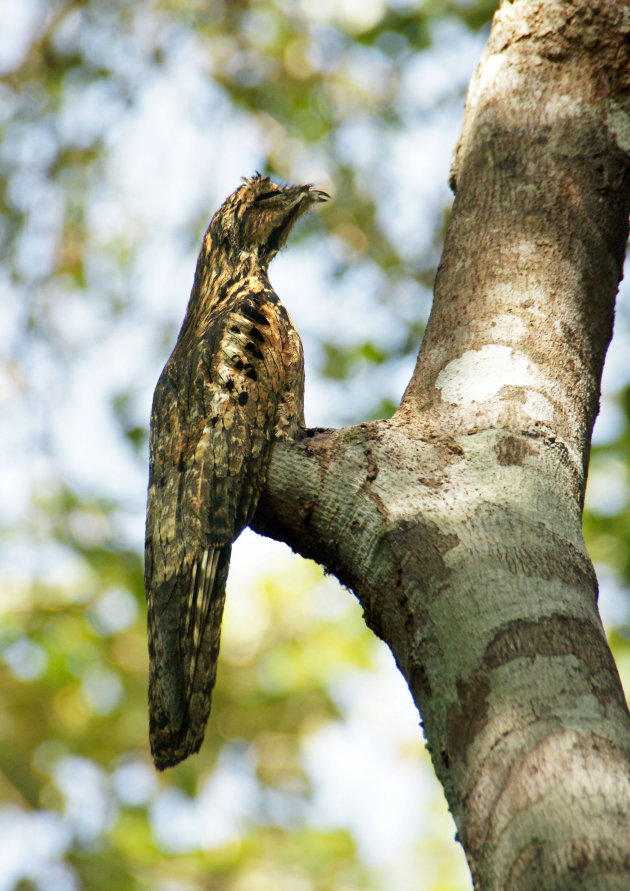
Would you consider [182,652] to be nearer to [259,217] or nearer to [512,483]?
[512,483]

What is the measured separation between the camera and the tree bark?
1.34 meters

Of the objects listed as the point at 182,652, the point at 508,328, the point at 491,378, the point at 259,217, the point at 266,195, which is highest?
the point at 266,195

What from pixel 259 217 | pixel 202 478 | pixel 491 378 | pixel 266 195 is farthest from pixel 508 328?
pixel 266 195

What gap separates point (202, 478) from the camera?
2.40 m

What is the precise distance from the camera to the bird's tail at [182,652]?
2.32 metres

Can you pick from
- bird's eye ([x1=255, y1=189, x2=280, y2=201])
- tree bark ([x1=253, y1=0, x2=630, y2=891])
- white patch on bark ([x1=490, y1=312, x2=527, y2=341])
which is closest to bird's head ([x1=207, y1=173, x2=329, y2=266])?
bird's eye ([x1=255, y1=189, x2=280, y2=201])

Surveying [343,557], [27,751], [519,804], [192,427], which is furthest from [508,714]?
[27,751]

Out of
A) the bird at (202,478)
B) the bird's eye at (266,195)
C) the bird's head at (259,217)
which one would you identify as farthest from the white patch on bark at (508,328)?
the bird's eye at (266,195)

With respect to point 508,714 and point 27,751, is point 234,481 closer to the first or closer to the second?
point 508,714

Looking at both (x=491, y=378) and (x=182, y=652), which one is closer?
(x=491, y=378)

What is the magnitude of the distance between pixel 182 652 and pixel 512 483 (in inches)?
42.3

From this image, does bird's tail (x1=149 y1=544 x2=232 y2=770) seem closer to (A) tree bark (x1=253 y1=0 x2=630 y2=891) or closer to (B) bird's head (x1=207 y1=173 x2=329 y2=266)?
(A) tree bark (x1=253 y1=0 x2=630 y2=891)

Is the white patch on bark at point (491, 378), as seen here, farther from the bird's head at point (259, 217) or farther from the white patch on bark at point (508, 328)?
the bird's head at point (259, 217)

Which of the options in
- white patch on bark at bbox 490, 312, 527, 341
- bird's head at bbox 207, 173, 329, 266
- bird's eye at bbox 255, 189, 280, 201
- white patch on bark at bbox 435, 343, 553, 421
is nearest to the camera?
white patch on bark at bbox 435, 343, 553, 421
